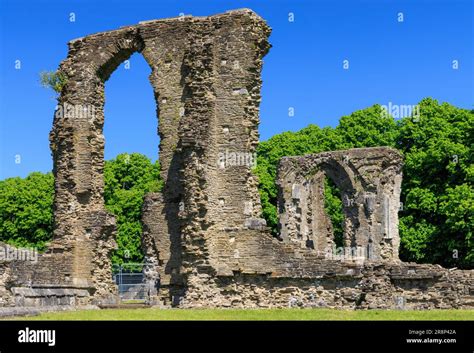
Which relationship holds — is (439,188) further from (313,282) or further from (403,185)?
(313,282)

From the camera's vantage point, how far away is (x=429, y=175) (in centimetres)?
3991

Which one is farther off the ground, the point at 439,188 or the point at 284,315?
the point at 439,188

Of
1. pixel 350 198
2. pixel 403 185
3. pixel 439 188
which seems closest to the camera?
pixel 350 198

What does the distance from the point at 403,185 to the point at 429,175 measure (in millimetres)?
1572

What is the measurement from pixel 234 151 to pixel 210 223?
2.20 metres

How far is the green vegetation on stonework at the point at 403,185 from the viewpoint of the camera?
37.8m

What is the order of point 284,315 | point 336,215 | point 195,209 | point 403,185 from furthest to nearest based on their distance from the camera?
point 336,215
point 403,185
point 195,209
point 284,315

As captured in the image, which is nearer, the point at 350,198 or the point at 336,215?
the point at 350,198

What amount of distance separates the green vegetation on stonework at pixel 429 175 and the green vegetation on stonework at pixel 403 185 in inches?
1.8

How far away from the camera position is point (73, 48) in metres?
28.5

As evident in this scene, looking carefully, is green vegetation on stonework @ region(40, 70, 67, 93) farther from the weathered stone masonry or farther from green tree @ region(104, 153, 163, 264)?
green tree @ region(104, 153, 163, 264)

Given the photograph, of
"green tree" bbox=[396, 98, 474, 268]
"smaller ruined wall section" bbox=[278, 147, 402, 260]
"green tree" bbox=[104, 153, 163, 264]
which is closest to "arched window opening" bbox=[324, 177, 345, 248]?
"green tree" bbox=[396, 98, 474, 268]

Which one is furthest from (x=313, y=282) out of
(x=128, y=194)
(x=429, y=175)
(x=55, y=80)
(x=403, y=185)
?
(x=128, y=194)

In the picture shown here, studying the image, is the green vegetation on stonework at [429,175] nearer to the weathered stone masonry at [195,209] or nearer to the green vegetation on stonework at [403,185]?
the green vegetation on stonework at [403,185]
